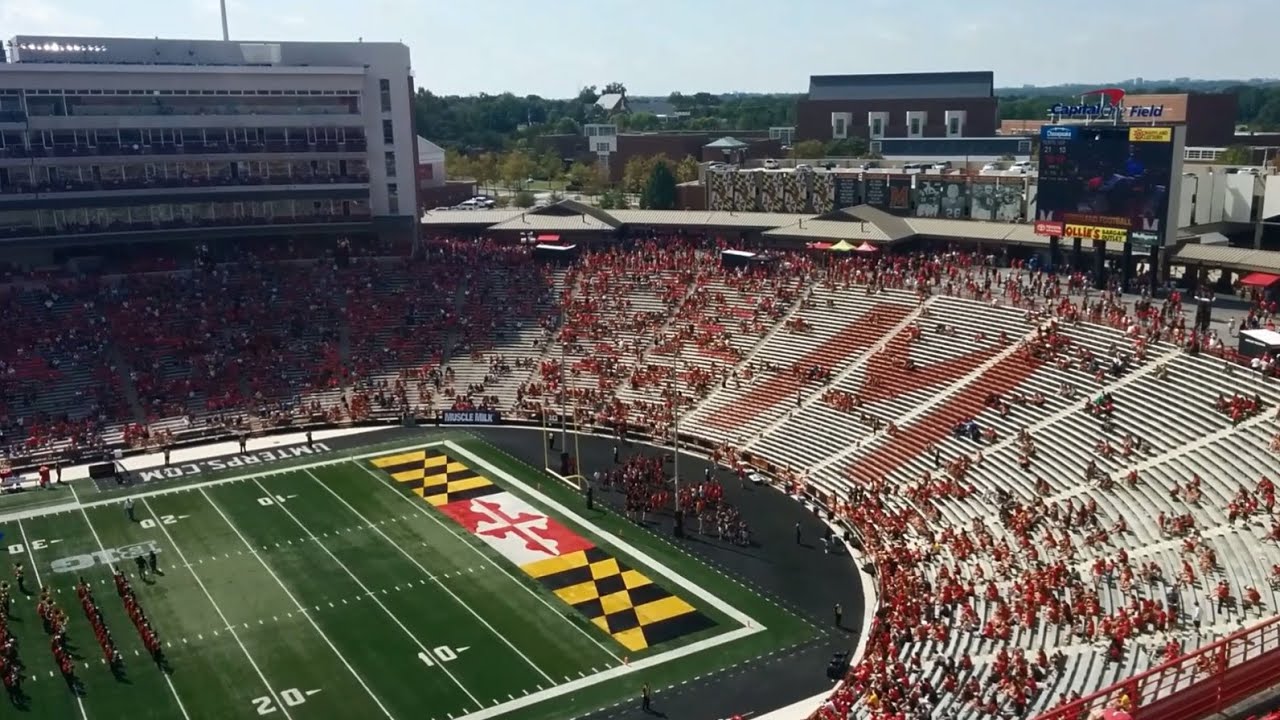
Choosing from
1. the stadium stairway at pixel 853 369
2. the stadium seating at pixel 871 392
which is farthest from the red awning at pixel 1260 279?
the stadium stairway at pixel 853 369

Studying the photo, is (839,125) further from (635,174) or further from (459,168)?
(459,168)

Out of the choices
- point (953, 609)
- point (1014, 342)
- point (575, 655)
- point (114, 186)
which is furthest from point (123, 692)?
point (114, 186)

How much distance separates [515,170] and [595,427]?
67.4 meters

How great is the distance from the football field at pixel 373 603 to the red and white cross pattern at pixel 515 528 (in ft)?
0.32

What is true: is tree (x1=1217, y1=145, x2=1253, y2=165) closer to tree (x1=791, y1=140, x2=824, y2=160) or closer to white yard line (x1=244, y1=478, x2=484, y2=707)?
tree (x1=791, y1=140, x2=824, y2=160)

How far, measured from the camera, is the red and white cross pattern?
1380 inches

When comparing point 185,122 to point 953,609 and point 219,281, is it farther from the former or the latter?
point 953,609

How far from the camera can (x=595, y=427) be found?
1911 inches

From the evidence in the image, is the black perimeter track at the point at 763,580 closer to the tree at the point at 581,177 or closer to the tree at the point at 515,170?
the tree at the point at 581,177

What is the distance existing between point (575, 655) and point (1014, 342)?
23.3 meters

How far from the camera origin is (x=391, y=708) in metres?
26.0

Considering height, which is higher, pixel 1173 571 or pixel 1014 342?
pixel 1014 342

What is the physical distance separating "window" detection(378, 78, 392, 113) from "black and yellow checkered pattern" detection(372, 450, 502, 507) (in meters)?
28.2

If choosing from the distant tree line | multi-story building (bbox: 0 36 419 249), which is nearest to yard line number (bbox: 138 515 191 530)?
multi-story building (bbox: 0 36 419 249)
